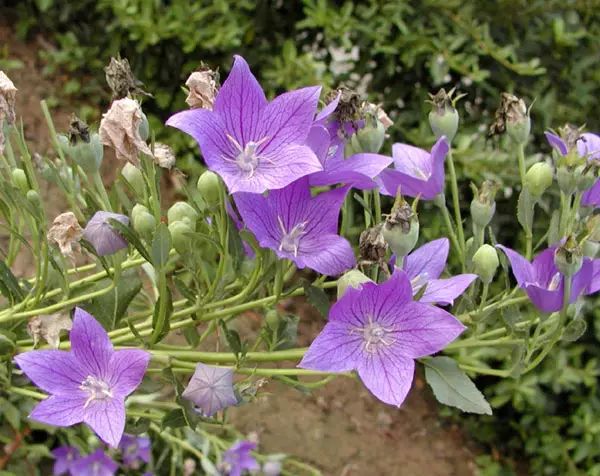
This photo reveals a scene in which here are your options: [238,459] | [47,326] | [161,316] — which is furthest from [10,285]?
[238,459]

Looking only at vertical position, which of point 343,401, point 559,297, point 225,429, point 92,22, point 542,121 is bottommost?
point 343,401

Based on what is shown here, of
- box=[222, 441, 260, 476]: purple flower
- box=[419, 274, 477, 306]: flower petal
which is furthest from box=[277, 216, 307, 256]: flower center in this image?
box=[222, 441, 260, 476]: purple flower

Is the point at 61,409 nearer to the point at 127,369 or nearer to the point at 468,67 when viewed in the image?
the point at 127,369

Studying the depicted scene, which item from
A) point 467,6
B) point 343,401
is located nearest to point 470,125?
point 467,6

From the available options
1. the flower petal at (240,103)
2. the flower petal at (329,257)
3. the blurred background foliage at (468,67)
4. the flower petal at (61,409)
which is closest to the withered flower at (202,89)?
the flower petal at (240,103)

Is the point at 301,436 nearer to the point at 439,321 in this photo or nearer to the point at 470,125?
the point at 470,125

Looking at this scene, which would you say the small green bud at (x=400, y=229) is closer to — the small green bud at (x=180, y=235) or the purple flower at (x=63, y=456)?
the small green bud at (x=180, y=235)
